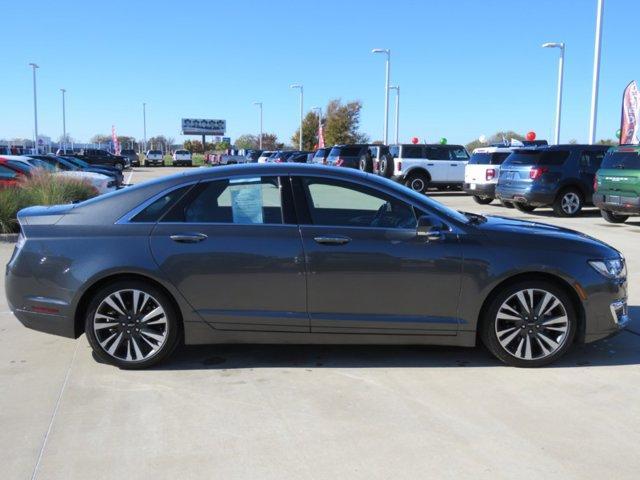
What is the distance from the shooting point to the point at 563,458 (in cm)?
347

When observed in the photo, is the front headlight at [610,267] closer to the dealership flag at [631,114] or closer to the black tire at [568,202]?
the black tire at [568,202]

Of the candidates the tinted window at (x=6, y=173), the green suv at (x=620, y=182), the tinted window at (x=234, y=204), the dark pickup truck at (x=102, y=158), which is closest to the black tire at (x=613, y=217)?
the green suv at (x=620, y=182)

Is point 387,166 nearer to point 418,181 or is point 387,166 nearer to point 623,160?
point 418,181

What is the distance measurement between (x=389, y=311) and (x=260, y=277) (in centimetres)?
100

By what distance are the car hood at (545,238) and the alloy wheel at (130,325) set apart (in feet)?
8.51

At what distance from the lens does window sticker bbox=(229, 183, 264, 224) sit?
4.78 m

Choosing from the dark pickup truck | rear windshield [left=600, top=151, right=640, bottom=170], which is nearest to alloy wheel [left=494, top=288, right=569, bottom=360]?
rear windshield [left=600, top=151, right=640, bottom=170]

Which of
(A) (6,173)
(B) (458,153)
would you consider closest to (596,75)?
(B) (458,153)

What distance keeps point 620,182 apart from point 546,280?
31.0 ft

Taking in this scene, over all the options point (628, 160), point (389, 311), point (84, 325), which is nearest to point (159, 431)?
point (84, 325)

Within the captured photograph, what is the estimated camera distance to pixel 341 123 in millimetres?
64375

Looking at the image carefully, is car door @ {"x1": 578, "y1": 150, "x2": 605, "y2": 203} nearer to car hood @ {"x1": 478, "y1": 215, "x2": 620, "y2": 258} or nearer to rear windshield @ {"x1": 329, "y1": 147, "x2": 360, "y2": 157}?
rear windshield @ {"x1": 329, "y1": 147, "x2": 360, "y2": 157}

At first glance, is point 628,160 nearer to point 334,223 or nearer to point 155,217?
point 334,223

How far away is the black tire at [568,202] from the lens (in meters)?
15.9
